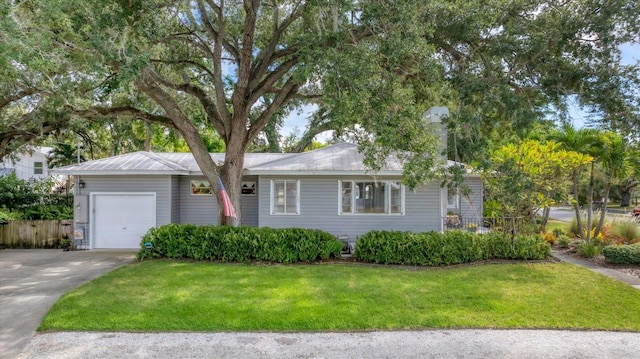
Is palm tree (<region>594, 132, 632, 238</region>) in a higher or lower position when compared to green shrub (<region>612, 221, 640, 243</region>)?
higher

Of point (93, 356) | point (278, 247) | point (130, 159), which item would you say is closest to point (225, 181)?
point (278, 247)

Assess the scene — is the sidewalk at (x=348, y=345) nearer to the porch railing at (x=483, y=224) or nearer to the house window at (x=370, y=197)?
the porch railing at (x=483, y=224)

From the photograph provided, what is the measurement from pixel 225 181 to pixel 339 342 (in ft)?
24.0

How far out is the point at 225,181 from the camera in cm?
1137

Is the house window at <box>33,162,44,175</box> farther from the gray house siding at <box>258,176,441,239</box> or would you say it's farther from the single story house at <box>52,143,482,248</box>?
the gray house siding at <box>258,176,441,239</box>

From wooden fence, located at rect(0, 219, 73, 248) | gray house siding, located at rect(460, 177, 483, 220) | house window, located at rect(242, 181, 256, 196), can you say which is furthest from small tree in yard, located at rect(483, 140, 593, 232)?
wooden fence, located at rect(0, 219, 73, 248)

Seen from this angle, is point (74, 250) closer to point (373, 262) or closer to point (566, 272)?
point (373, 262)

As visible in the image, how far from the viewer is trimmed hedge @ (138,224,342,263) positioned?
398 inches

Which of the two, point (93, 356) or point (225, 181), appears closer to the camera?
point (93, 356)

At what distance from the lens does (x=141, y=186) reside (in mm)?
12805

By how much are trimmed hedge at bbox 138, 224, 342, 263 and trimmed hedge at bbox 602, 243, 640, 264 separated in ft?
24.5

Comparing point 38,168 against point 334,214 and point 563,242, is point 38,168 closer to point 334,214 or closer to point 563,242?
point 334,214

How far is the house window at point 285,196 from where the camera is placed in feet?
41.2

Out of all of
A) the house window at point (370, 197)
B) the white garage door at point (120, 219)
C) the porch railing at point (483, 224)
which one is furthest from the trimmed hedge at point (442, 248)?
the white garage door at point (120, 219)
